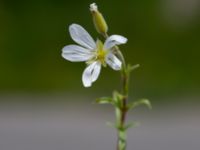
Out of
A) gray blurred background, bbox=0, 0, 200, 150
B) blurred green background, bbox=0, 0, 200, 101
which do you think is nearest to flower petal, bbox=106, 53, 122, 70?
gray blurred background, bbox=0, 0, 200, 150

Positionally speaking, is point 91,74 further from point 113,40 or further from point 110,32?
point 110,32

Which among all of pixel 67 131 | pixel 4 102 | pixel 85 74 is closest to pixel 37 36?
pixel 4 102

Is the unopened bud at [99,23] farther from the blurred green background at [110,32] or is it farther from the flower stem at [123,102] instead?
the blurred green background at [110,32]

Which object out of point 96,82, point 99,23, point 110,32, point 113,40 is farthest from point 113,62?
point 110,32

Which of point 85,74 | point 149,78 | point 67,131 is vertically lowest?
point 85,74

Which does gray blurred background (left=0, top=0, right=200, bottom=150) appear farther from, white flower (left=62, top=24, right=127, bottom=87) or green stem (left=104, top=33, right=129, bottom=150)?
green stem (left=104, top=33, right=129, bottom=150)

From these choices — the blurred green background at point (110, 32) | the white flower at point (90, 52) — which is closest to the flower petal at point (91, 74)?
the white flower at point (90, 52)

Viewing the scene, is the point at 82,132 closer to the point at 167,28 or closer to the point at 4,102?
the point at 4,102
